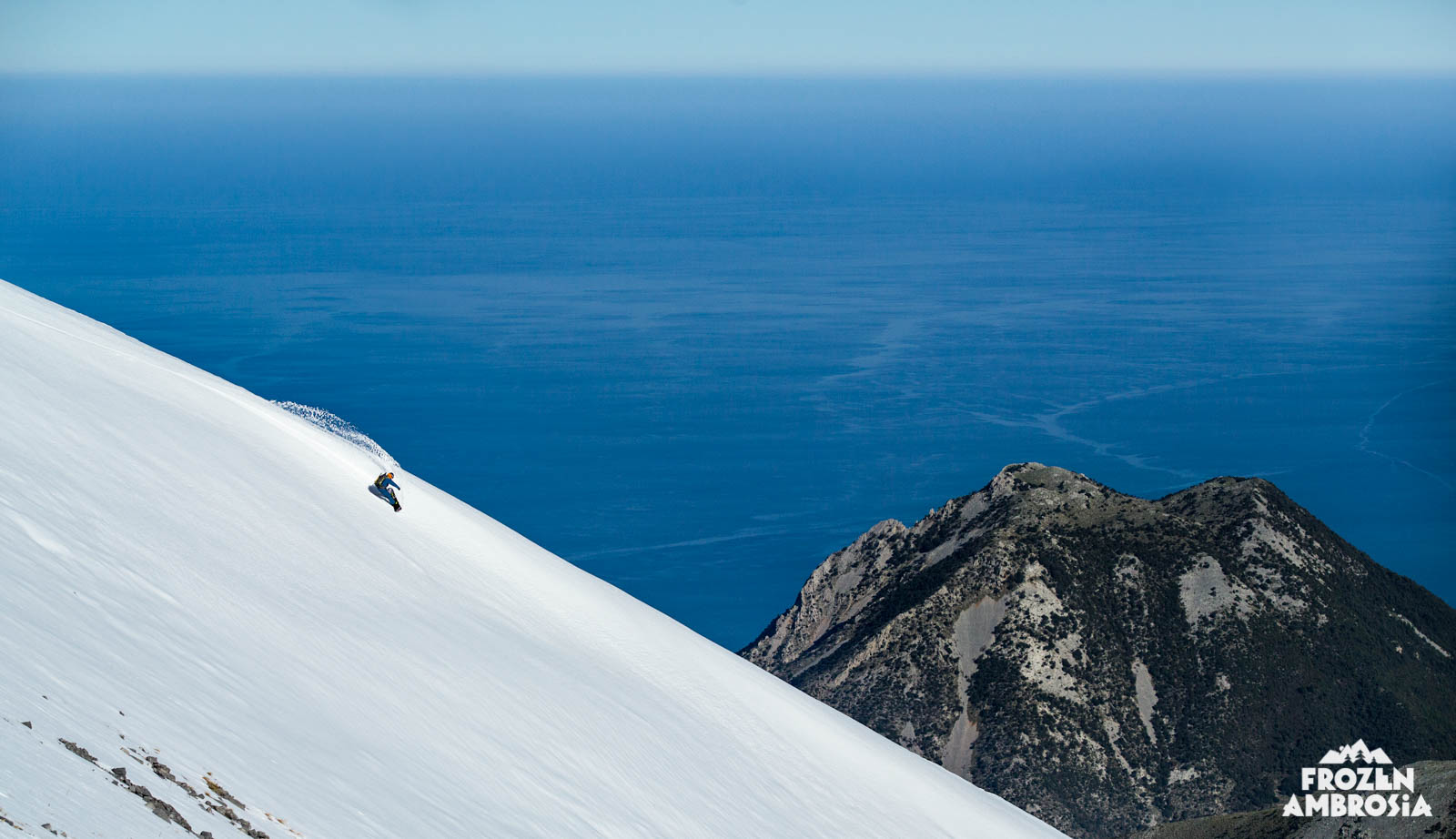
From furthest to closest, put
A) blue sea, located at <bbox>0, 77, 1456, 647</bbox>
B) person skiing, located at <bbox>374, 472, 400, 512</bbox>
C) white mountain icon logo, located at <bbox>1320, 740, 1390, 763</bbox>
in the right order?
blue sea, located at <bbox>0, 77, 1456, 647</bbox> < white mountain icon logo, located at <bbox>1320, 740, 1390, 763</bbox> < person skiing, located at <bbox>374, 472, 400, 512</bbox>

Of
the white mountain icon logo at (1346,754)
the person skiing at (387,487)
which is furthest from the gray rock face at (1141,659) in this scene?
the person skiing at (387,487)

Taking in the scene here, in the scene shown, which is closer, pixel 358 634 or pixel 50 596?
pixel 50 596

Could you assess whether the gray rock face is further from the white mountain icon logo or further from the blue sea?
the blue sea

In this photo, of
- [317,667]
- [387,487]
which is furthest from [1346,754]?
[317,667]

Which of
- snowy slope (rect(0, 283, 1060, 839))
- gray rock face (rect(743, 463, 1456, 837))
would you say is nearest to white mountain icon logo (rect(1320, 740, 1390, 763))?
gray rock face (rect(743, 463, 1456, 837))

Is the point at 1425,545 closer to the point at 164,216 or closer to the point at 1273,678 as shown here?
the point at 1273,678

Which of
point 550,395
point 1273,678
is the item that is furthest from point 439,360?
point 1273,678
